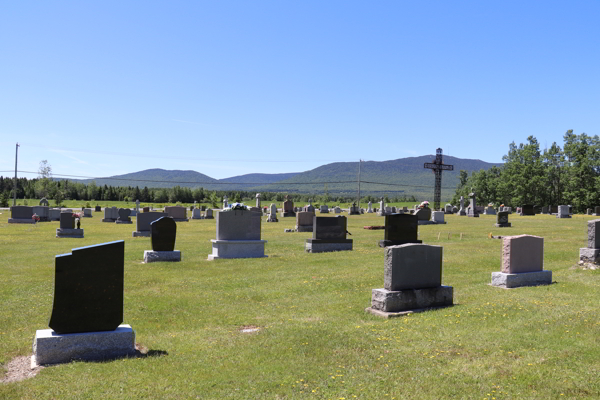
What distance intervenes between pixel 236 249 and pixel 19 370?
12.3m

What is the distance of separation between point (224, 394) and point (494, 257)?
45.1 ft

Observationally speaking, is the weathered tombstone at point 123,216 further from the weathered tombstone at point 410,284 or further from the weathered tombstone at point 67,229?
the weathered tombstone at point 410,284

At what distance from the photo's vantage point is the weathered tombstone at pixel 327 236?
20.2 meters

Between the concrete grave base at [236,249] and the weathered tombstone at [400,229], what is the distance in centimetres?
550

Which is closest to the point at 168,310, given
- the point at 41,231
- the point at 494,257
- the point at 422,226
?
the point at 494,257

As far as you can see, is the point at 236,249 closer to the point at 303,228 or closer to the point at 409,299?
the point at 409,299

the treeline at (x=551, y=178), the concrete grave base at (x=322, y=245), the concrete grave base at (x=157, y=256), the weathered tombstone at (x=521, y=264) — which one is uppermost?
the treeline at (x=551, y=178)

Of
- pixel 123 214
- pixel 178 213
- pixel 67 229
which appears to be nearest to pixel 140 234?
pixel 67 229

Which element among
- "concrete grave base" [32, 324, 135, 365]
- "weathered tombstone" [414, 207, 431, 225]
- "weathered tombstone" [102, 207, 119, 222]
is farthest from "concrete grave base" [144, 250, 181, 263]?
"weathered tombstone" [102, 207, 119, 222]

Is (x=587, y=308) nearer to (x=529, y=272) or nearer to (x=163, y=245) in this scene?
(x=529, y=272)

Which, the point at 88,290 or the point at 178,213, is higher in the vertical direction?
the point at 88,290

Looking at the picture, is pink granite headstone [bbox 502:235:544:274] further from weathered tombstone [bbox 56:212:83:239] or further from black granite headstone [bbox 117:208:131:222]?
black granite headstone [bbox 117:208:131:222]

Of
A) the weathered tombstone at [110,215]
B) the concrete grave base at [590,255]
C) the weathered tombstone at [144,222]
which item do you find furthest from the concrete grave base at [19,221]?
the concrete grave base at [590,255]

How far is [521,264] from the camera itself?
11.7m
